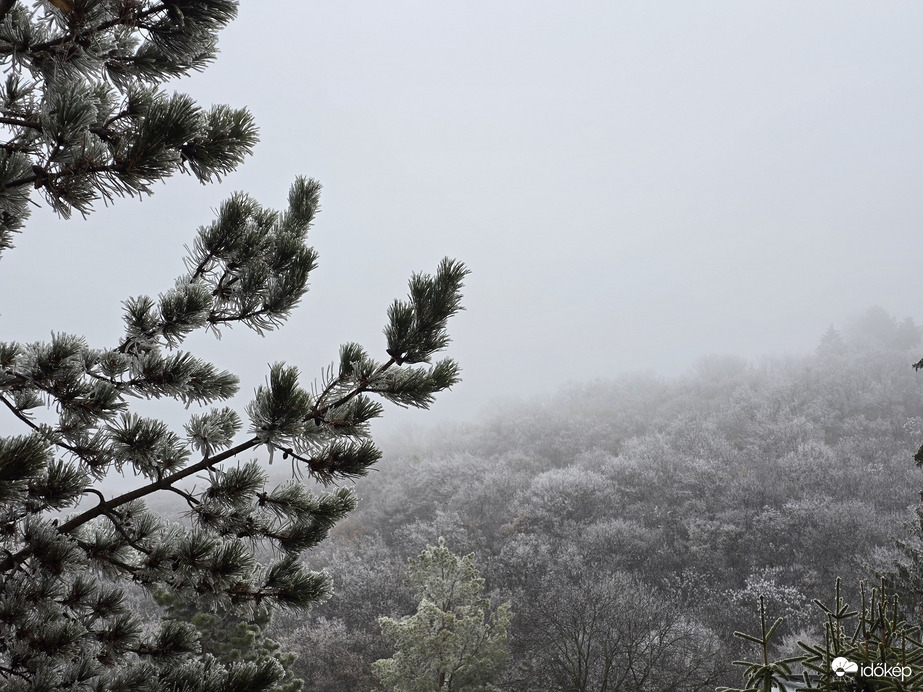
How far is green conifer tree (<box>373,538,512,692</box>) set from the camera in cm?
925

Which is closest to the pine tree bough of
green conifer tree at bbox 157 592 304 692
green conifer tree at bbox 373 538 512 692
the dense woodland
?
green conifer tree at bbox 157 592 304 692

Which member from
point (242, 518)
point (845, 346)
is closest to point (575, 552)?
point (242, 518)

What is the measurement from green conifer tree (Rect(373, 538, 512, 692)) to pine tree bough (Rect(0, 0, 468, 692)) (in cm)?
741

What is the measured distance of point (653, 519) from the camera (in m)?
17.3

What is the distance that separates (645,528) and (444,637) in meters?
10.1

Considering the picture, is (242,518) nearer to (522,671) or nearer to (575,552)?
(522,671)

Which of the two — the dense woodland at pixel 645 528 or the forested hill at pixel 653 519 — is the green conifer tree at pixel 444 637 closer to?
the dense woodland at pixel 645 528

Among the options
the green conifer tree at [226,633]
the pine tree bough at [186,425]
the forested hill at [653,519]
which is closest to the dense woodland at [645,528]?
the forested hill at [653,519]

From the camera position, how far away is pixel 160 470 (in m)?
2.51

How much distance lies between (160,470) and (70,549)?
0.69 meters

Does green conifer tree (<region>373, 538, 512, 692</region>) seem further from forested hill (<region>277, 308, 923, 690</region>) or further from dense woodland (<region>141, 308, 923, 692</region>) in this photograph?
forested hill (<region>277, 308, 923, 690</region>)

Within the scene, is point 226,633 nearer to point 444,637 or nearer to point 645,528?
point 444,637

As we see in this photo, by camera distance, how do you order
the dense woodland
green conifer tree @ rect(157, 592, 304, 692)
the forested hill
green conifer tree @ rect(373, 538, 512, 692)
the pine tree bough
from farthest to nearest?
the forested hill < the dense woodland < green conifer tree @ rect(373, 538, 512, 692) < green conifer tree @ rect(157, 592, 304, 692) < the pine tree bough

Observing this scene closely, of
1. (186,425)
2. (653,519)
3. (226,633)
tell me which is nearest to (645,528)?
(653,519)
